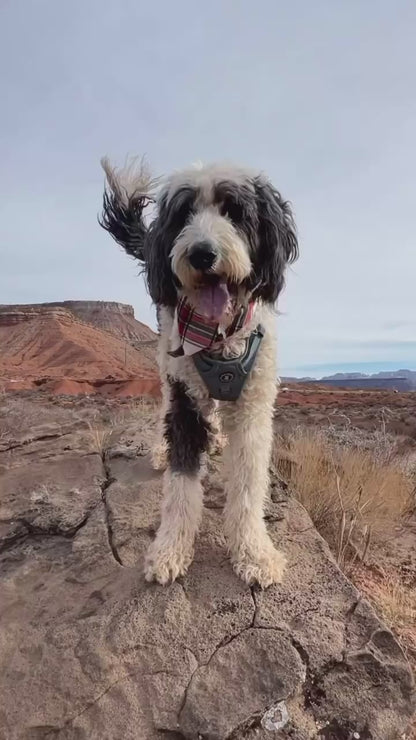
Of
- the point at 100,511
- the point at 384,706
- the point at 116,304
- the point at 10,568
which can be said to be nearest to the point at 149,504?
the point at 100,511

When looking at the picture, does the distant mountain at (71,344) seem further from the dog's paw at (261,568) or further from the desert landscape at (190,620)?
the dog's paw at (261,568)

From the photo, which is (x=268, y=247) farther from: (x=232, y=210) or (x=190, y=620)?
(x=190, y=620)

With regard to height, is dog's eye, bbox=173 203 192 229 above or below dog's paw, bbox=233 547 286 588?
above

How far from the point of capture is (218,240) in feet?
9.77

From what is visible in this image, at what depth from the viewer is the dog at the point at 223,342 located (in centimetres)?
323

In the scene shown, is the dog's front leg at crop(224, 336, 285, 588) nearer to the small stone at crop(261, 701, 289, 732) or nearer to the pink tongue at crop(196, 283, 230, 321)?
the pink tongue at crop(196, 283, 230, 321)

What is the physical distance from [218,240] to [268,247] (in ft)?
1.72

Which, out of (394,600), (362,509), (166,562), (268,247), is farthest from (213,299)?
(362,509)

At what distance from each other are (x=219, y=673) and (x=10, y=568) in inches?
62.5

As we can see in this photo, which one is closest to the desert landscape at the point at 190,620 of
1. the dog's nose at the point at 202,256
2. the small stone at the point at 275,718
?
the small stone at the point at 275,718

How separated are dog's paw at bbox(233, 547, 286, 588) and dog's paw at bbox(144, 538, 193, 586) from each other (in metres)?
0.29

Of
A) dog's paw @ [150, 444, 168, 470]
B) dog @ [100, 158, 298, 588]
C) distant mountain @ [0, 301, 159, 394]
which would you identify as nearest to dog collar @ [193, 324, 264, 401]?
dog @ [100, 158, 298, 588]

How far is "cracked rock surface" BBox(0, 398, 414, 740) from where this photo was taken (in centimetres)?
265

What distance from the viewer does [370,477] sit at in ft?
18.6
